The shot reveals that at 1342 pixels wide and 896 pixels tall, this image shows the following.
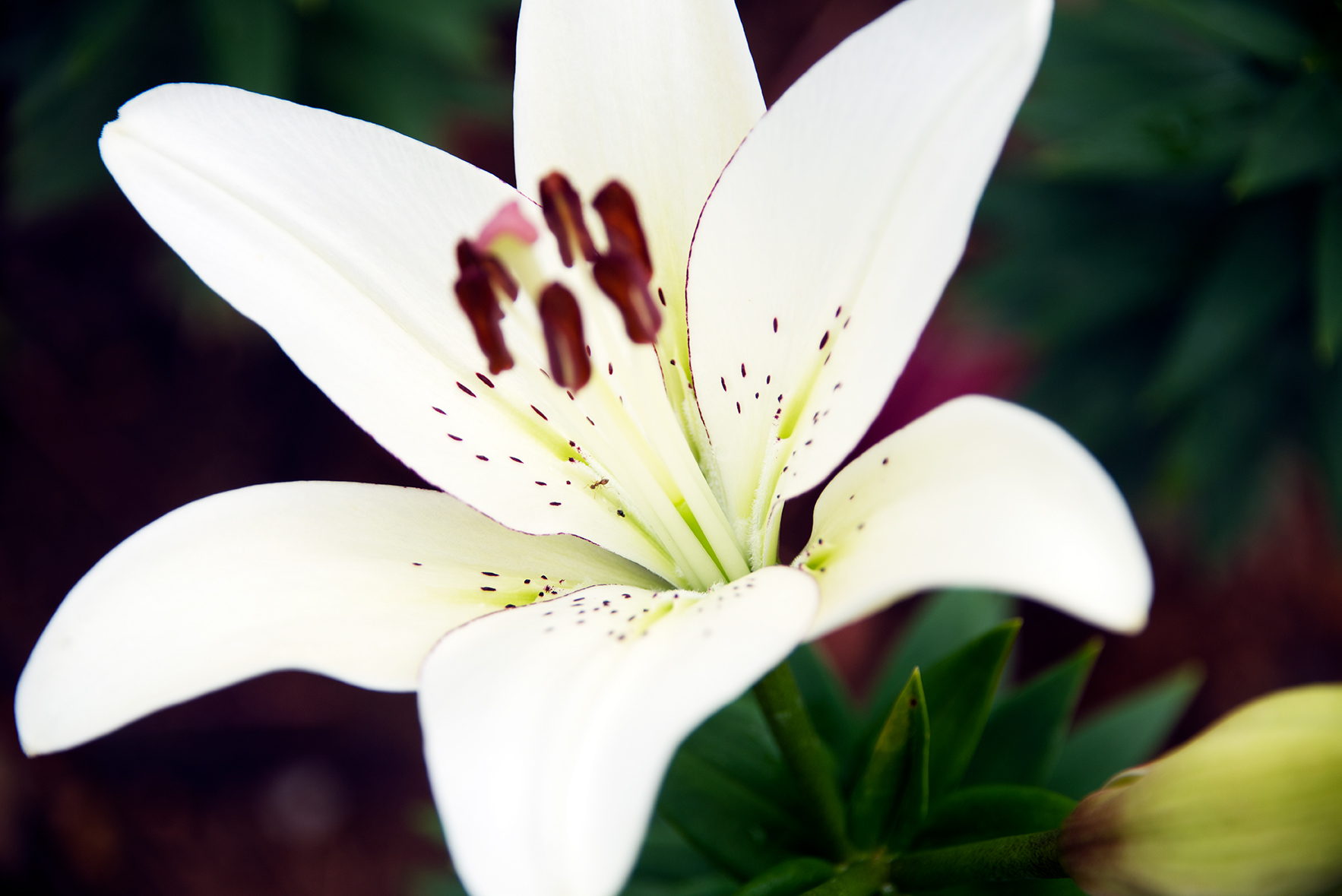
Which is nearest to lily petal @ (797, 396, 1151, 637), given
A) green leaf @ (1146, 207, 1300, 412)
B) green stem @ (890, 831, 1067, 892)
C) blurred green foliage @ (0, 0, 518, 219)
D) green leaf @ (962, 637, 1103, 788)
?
green stem @ (890, 831, 1067, 892)

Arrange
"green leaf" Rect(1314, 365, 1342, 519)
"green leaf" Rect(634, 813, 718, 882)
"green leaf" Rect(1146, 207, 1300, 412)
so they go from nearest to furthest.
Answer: "green leaf" Rect(634, 813, 718, 882) → "green leaf" Rect(1146, 207, 1300, 412) → "green leaf" Rect(1314, 365, 1342, 519)

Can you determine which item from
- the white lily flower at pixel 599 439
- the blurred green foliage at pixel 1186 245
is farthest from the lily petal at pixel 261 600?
the blurred green foliage at pixel 1186 245

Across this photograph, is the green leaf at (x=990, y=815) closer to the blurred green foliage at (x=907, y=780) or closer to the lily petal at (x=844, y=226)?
the blurred green foliage at (x=907, y=780)

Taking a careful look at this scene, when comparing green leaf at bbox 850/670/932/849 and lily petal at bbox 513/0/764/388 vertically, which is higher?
lily petal at bbox 513/0/764/388

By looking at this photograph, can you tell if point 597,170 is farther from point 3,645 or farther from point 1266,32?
point 3,645

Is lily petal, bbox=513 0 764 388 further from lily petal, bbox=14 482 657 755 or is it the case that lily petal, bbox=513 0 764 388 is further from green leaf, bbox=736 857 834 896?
green leaf, bbox=736 857 834 896

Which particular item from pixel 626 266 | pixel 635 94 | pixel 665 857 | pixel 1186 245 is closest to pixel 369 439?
pixel 665 857
